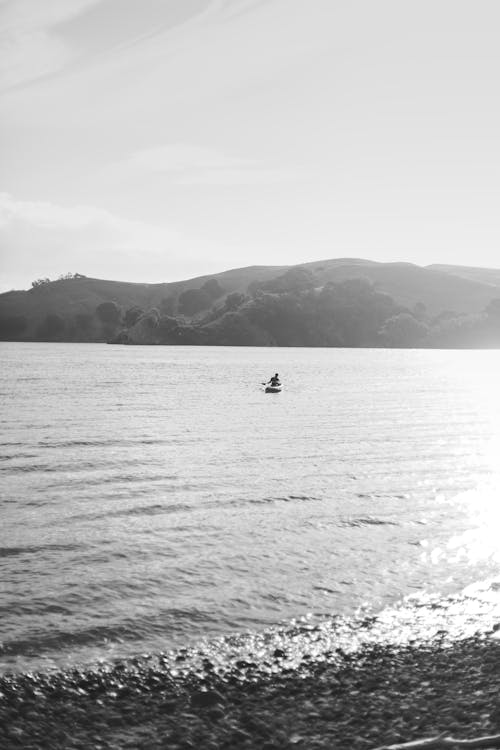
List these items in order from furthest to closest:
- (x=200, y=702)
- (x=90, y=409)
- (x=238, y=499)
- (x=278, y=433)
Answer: (x=90, y=409) < (x=278, y=433) < (x=238, y=499) < (x=200, y=702)

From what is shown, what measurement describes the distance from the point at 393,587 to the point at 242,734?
708cm

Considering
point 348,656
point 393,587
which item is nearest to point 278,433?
point 393,587

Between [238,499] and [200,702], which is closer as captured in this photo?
[200,702]

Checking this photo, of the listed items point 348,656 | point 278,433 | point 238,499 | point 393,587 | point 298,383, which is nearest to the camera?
point 348,656

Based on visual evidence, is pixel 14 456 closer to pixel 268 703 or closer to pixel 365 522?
pixel 365 522

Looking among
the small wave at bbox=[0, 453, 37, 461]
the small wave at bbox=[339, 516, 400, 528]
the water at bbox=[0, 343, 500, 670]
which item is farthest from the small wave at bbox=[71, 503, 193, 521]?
the small wave at bbox=[0, 453, 37, 461]

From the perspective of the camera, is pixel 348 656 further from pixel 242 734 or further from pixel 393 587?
pixel 393 587

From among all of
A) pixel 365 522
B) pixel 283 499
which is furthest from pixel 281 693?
pixel 283 499

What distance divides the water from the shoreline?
0.92 meters

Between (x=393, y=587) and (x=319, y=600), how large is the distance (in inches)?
76.0

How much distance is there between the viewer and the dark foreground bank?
9.11m

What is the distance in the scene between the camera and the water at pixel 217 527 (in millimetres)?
13773

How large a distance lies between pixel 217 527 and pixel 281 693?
10344mm

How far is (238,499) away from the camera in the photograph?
81.6 ft
